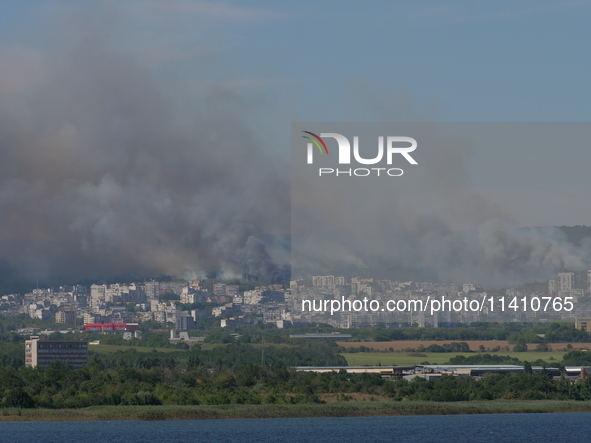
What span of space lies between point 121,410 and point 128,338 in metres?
89.2

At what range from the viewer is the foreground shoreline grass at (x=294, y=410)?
6850cm

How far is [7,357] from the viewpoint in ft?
388

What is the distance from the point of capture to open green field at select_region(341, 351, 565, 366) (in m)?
111

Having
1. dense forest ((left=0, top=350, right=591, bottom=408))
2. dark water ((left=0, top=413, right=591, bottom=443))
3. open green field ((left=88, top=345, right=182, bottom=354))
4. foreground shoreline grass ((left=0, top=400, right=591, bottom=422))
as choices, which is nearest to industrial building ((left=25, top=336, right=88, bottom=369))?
open green field ((left=88, top=345, right=182, bottom=354))

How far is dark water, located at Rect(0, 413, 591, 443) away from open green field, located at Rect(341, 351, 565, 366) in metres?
37.1

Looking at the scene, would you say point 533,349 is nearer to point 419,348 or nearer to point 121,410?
point 419,348

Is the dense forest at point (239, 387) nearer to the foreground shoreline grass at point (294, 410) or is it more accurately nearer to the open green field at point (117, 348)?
the foreground shoreline grass at point (294, 410)

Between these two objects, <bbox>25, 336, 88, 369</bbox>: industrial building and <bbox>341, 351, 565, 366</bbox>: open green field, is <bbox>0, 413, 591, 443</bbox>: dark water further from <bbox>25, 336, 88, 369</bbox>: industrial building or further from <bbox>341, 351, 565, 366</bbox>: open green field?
<bbox>25, 336, 88, 369</bbox>: industrial building

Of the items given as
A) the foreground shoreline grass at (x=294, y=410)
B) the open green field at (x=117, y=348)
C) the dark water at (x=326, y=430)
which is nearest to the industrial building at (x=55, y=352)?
the open green field at (x=117, y=348)

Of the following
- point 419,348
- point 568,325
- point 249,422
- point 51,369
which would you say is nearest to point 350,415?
point 249,422

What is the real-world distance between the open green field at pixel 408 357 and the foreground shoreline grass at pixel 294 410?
3112cm

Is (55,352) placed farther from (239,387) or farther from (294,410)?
(294,410)

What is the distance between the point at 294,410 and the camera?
239ft

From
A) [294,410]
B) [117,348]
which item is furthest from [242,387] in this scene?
[117,348]
